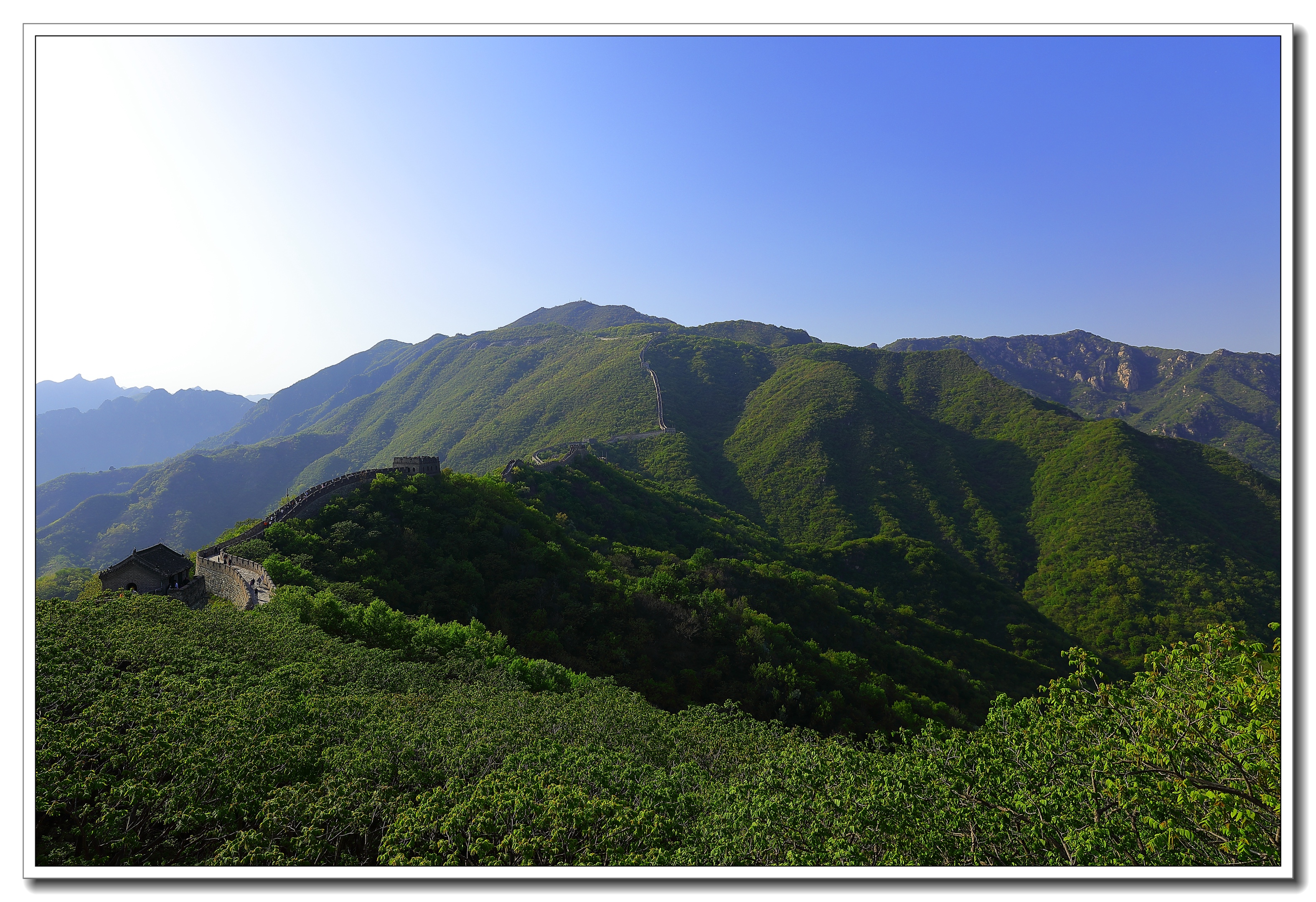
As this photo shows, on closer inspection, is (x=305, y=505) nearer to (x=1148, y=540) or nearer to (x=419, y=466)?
(x=419, y=466)

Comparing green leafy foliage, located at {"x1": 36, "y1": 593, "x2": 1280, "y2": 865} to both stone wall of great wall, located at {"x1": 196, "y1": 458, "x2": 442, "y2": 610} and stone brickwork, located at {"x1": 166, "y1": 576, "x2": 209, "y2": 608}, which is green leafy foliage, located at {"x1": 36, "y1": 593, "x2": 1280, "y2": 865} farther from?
stone brickwork, located at {"x1": 166, "y1": 576, "x2": 209, "y2": 608}

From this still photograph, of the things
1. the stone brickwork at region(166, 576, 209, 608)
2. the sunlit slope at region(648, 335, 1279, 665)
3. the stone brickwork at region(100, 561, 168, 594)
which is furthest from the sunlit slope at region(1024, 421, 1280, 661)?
the stone brickwork at region(100, 561, 168, 594)

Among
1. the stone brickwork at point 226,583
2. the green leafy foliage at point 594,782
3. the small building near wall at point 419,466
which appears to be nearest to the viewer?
the green leafy foliage at point 594,782

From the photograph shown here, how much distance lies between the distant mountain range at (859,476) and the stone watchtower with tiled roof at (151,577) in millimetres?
27537

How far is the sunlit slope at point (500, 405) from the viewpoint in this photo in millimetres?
105250

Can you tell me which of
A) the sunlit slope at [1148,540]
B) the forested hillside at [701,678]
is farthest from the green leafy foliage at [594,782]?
the sunlit slope at [1148,540]

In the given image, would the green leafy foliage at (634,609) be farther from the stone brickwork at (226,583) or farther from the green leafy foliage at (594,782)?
the green leafy foliage at (594,782)

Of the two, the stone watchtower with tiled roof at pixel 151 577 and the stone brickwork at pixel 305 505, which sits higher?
the stone brickwork at pixel 305 505

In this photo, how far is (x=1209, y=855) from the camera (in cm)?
807

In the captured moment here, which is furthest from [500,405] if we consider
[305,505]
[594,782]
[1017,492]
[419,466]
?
[594,782]

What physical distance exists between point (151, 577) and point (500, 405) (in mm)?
116148

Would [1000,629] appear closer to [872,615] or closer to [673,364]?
[872,615]

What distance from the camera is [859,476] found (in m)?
85.6
